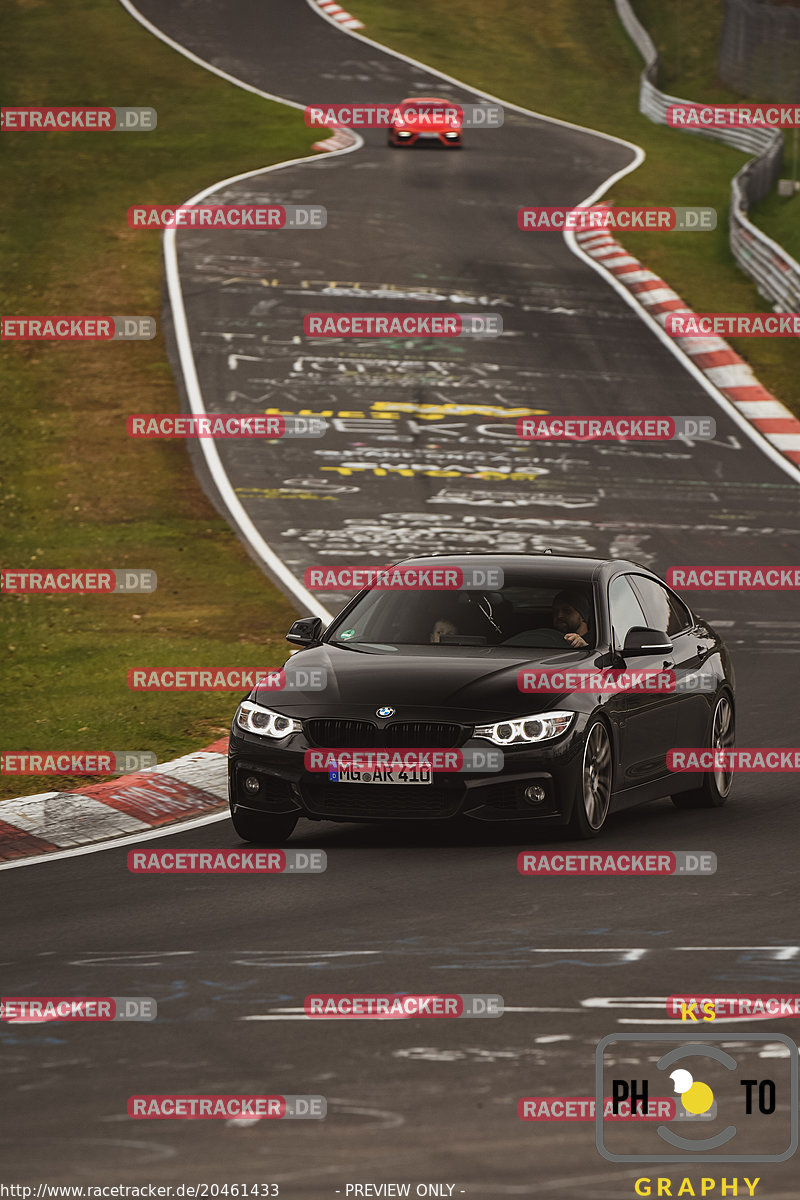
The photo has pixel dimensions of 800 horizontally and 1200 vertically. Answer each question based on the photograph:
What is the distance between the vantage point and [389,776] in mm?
10453

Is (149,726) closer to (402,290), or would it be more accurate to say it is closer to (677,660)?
(677,660)

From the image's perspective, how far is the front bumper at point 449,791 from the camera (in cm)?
1047

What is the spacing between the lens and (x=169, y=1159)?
5.73 meters

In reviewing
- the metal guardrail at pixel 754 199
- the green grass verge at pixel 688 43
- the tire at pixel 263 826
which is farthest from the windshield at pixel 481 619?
the green grass verge at pixel 688 43

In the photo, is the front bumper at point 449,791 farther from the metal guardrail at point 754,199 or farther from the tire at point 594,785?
the metal guardrail at point 754,199

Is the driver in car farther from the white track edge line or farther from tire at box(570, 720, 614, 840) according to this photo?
the white track edge line

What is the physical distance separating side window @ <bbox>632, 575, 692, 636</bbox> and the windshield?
64 cm

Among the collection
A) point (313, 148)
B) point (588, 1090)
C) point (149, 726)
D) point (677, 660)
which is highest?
point (588, 1090)

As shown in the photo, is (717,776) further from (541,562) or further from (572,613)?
(541,562)

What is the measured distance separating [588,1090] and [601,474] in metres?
18.7

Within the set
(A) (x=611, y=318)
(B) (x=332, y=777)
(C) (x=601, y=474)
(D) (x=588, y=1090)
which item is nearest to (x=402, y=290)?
(A) (x=611, y=318)

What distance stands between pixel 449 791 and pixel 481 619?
1530mm

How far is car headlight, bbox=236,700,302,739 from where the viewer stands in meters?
10.7

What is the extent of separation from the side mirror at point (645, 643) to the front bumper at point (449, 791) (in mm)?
821
